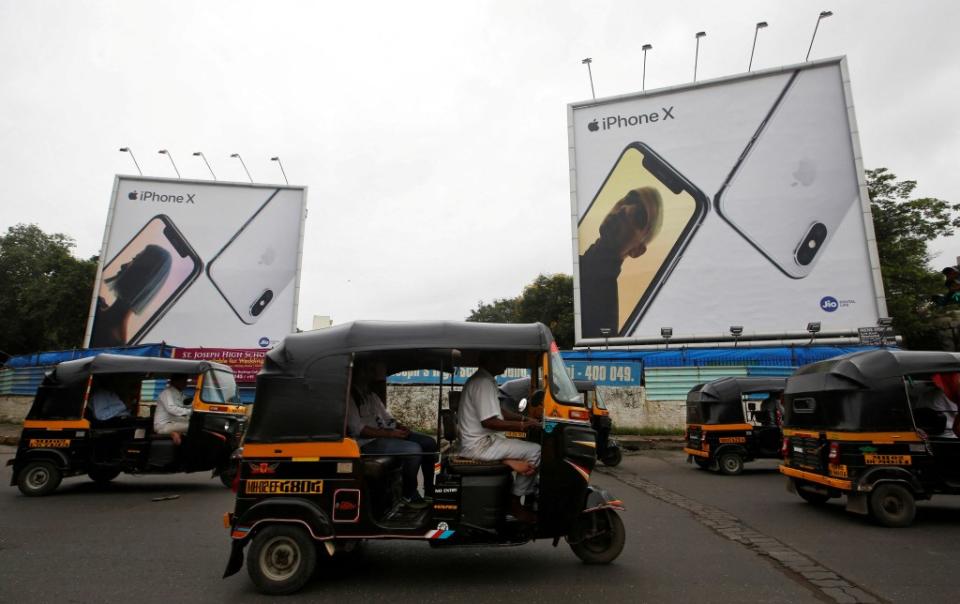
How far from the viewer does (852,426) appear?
22.9 ft

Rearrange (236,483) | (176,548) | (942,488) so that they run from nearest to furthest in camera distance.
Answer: (236,483) < (176,548) < (942,488)

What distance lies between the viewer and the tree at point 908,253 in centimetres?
2942

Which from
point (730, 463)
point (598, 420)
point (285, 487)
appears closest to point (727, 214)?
point (730, 463)

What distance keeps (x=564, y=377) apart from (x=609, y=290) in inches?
816

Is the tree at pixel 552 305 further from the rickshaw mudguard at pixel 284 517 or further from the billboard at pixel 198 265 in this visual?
the rickshaw mudguard at pixel 284 517

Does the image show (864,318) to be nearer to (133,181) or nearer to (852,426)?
(852,426)

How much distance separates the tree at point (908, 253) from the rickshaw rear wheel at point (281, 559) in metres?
34.1

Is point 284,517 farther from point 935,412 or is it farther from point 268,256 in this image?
point 268,256

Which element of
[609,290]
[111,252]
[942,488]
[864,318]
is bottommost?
[942,488]

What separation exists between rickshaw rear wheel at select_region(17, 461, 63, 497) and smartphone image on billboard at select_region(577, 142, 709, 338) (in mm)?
19669

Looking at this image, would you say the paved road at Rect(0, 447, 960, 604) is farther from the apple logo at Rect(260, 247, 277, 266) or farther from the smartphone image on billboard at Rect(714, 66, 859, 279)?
the apple logo at Rect(260, 247, 277, 266)

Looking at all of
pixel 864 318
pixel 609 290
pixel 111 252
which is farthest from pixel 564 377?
pixel 111 252

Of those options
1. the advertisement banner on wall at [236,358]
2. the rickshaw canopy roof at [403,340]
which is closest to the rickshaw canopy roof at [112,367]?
the rickshaw canopy roof at [403,340]

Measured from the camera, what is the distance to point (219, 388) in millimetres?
10141
